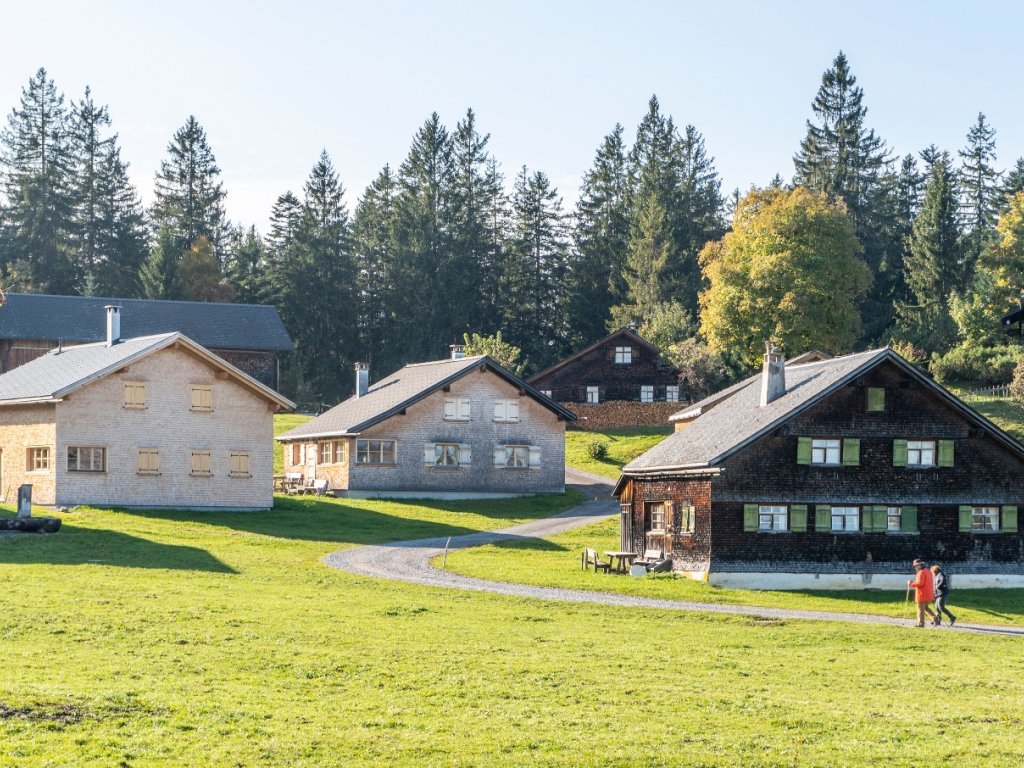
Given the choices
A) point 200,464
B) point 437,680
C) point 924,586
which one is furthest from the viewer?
point 200,464

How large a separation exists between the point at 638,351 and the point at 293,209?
42.0 metres

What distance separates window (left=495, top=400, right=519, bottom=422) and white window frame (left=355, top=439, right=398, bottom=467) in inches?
228

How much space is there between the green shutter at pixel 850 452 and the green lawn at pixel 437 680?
46.0 ft

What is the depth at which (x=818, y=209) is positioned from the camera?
320 ft

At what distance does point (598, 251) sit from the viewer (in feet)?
415

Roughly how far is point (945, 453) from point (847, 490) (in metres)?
3.75

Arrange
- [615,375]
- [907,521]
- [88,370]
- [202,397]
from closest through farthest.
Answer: [907,521], [88,370], [202,397], [615,375]

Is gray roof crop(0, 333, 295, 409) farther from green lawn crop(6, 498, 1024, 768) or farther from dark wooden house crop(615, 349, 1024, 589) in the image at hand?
dark wooden house crop(615, 349, 1024, 589)

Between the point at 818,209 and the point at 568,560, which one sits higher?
the point at 818,209

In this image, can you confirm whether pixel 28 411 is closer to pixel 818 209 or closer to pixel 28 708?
pixel 28 708

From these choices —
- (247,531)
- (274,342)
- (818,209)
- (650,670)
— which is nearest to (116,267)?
(274,342)

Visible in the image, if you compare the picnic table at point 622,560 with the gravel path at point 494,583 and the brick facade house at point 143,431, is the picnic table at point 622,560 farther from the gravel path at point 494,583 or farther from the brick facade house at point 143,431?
the brick facade house at point 143,431

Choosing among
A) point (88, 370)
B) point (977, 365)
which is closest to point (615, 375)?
point (977, 365)

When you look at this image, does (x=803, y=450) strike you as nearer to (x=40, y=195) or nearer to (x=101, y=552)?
(x=101, y=552)
